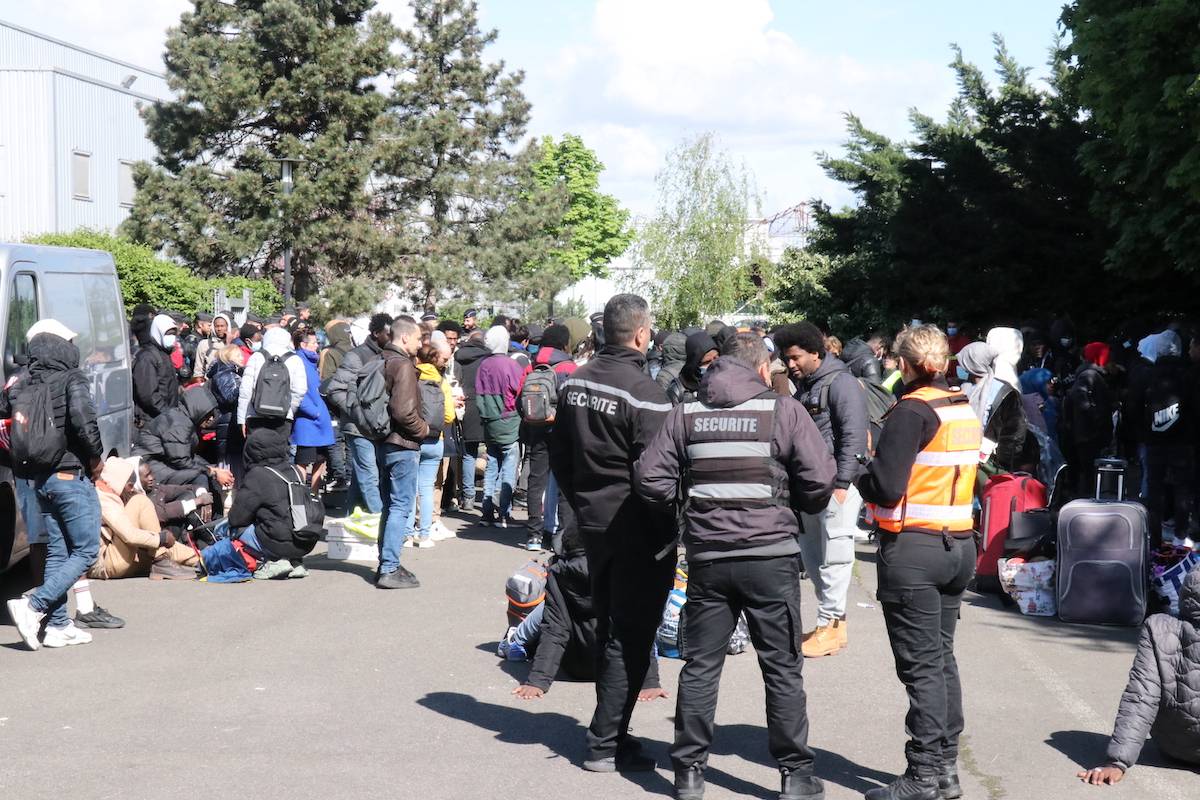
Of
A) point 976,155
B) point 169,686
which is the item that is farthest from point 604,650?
point 976,155

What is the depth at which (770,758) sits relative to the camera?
604 cm

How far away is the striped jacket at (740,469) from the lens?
533 centimetres

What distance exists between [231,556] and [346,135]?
3084 centimetres

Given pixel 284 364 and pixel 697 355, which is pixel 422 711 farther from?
pixel 284 364

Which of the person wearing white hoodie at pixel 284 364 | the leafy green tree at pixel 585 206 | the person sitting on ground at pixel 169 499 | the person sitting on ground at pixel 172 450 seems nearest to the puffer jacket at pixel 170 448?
the person sitting on ground at pixel 172 450

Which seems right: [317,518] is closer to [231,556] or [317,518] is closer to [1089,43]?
[231,556]

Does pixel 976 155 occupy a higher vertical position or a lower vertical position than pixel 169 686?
higher

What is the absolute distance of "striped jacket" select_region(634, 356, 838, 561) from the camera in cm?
533

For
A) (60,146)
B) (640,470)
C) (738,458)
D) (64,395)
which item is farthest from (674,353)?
(60,146)

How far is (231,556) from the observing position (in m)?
10.5

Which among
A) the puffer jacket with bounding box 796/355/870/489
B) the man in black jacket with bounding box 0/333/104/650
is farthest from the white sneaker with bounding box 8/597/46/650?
the puffer jacket with bounding box 796/355/870/489

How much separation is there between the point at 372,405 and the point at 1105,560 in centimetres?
529

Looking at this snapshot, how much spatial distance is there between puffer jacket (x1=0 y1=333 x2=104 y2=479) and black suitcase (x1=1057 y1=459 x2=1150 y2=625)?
20.4 feet

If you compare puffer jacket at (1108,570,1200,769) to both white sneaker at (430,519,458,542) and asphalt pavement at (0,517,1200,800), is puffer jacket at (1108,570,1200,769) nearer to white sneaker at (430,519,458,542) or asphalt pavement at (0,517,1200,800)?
asphalt pavement at (0,517,1200,800)
